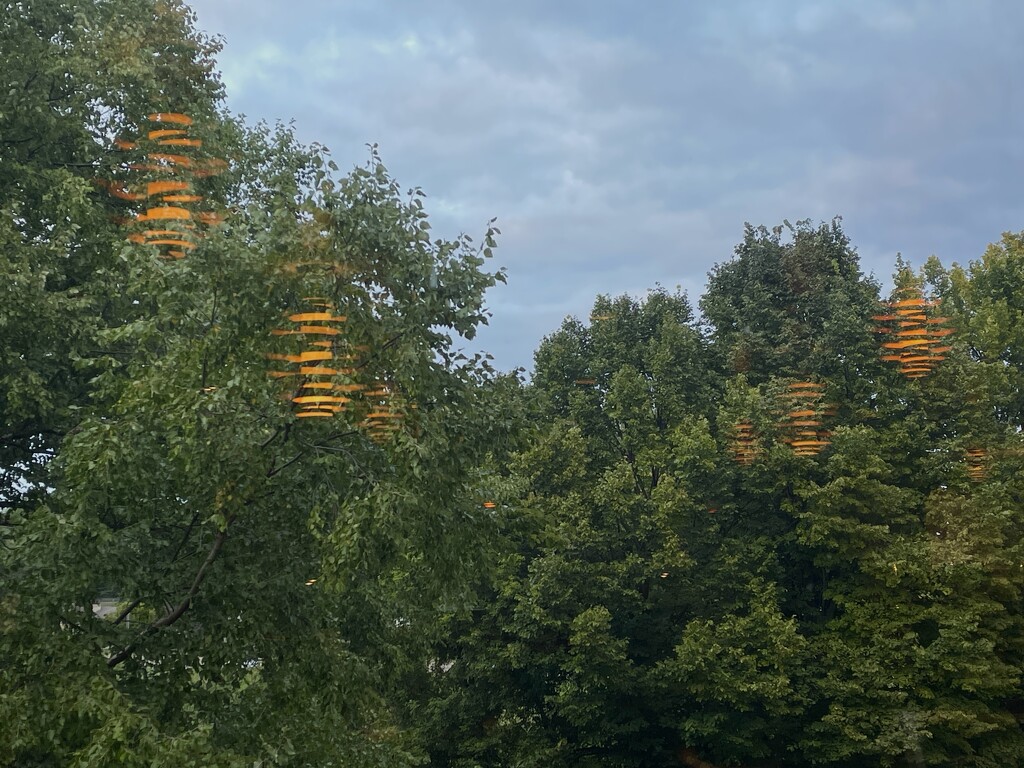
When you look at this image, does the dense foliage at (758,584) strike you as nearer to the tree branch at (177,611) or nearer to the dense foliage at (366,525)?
the dense foliage at (366,525)

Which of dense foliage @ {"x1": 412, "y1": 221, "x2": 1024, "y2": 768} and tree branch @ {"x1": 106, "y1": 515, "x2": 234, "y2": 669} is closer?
tree branch @ {"x1": 106, "y1": 515, "x2": 234, "y2": 669}

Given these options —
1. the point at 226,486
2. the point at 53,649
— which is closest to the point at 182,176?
the point at 226,486

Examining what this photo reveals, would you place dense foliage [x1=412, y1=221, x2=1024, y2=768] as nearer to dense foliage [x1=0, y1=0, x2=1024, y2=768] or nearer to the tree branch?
dense foliage [x1=0, y1=0, x2=1024, y2=768]

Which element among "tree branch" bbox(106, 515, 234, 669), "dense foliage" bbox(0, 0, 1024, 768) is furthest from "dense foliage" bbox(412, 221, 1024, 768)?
"tree branch" bbox(106, 515, 234, 669)

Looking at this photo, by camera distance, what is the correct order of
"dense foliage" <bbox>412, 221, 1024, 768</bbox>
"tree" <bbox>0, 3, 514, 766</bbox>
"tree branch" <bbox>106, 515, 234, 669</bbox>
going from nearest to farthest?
"tree" <bbox>0, 3, 514, 766</bbox> < "tree branch" <bbox>106, 515, 234, 669</bbox> < "dense foliage" <bbox>412, 221, 1024, 768</bbox>

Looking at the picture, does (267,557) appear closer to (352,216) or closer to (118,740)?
(118,740)

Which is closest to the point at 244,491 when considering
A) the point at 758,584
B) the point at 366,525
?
the point at 366,525

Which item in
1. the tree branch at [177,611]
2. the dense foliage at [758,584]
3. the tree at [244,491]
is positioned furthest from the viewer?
the dense foliage at [758,584]

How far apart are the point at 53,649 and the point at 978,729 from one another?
876 inches

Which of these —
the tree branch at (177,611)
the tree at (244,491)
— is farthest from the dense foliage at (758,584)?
the tree branch at (177,611)

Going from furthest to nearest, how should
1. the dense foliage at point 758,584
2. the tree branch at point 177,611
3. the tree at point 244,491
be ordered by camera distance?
the dense foliage at point 758,584
the tree branch at point 177,611
the tree at point 244,491

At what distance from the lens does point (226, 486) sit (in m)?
9.05

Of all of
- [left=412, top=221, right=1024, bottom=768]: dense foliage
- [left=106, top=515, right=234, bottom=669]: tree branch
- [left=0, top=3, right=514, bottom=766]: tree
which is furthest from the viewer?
[left=412, top=221, right=1024, bottom=768]: dense foliage

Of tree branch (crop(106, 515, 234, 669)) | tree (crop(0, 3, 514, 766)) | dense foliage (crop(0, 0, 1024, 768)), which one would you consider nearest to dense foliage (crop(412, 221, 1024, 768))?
dense foliage (crop(0, 0, 1024, 768))
